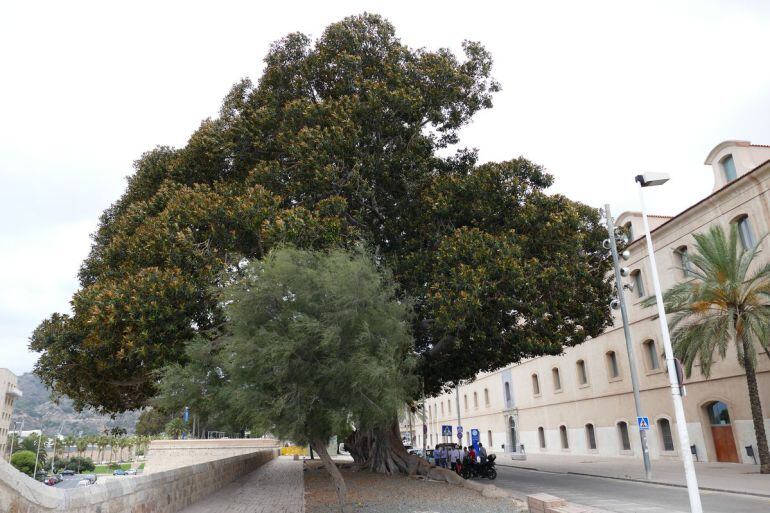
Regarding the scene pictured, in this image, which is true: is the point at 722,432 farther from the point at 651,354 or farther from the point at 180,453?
the point at 180,453

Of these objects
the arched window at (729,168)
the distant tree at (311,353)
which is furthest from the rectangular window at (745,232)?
the distant tree at (311,353)

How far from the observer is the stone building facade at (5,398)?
7850 centimetres

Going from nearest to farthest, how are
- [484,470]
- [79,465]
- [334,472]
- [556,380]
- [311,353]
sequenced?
[311,353] < [334,472] < [484,470] < [556,380] < [79,465]

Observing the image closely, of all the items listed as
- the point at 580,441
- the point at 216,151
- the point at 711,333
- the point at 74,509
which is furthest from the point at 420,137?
the point at 580,441

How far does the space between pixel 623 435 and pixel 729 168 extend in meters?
17.2

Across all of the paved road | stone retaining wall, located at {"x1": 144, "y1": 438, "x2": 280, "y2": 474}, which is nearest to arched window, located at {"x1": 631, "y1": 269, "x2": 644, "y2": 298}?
the paved road

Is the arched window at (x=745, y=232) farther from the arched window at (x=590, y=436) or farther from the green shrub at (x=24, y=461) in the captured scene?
the green shrub at (x=24, y=461)

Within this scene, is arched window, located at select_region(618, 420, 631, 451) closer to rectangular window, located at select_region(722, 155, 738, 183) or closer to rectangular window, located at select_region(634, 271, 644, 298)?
rectangular window, located at select_region(634, 271, 644, 298)

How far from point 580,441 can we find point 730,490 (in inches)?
A: 861

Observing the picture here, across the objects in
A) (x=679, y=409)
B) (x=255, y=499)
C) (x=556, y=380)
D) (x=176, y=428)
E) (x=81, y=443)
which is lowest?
(x=81, y=443)

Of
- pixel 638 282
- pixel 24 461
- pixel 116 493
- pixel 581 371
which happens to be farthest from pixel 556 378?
pixel 24 461

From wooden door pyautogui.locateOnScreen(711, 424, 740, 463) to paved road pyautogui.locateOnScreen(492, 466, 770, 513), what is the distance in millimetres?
7798

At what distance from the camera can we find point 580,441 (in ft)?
120

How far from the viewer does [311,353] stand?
1227 cm
